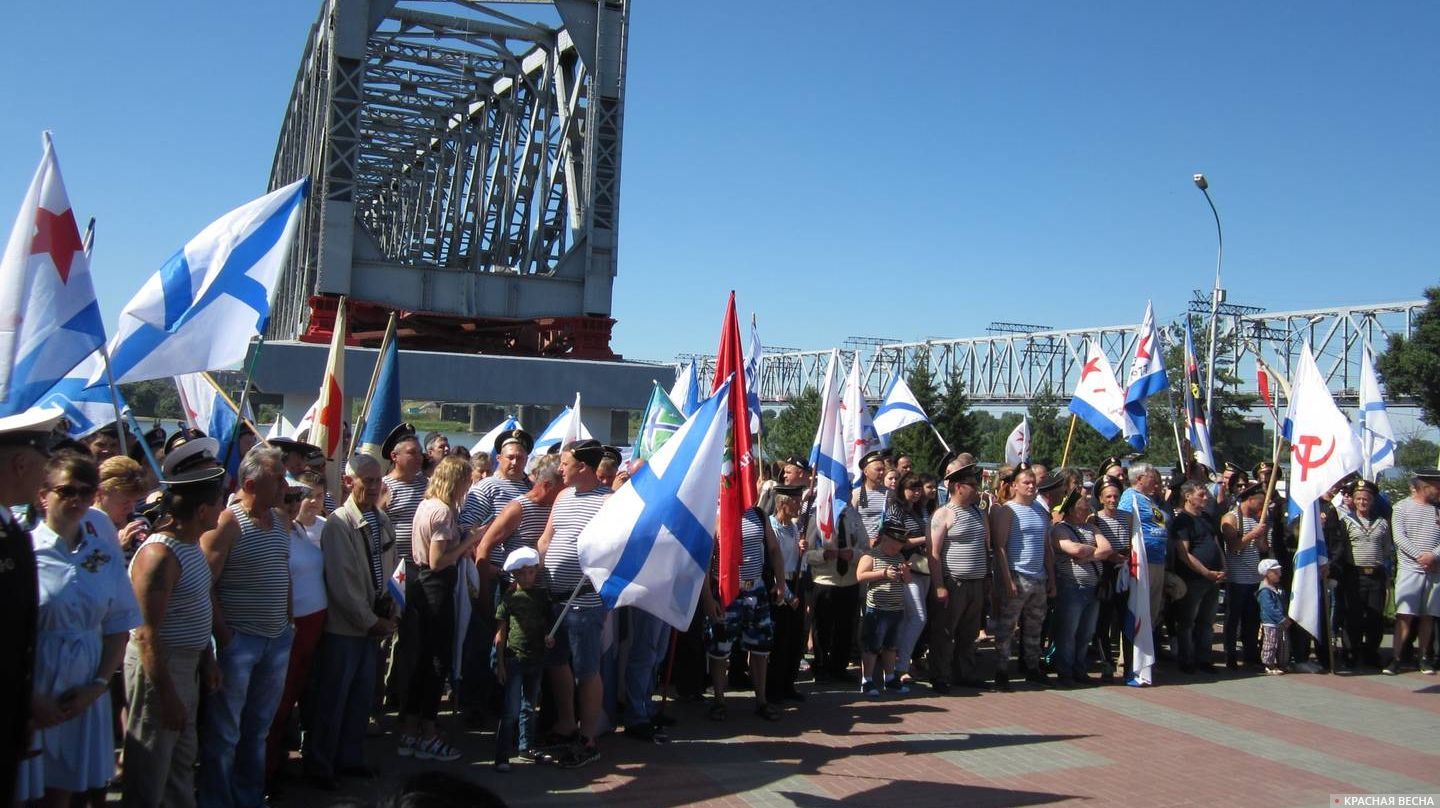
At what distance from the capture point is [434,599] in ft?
21.9

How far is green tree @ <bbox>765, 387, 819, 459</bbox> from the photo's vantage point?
169ft

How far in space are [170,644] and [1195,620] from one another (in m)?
8.96

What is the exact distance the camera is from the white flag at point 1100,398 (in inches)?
530

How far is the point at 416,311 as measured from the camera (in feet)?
76.3

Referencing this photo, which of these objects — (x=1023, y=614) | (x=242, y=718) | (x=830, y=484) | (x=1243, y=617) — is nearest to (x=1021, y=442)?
(x=1243, y=617)

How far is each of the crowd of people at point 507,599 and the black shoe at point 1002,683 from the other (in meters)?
0.10

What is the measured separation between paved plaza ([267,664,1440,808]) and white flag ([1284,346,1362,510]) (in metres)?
1.87

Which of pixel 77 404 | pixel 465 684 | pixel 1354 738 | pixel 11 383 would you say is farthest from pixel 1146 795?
pixel 77 404

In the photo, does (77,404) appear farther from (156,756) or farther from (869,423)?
(869,423)

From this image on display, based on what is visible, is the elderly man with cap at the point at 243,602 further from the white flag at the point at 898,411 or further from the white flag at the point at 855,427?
the white flag at the point at 898,411

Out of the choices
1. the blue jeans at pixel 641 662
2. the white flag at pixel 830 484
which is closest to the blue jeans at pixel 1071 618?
the white flag at pixel 830 484

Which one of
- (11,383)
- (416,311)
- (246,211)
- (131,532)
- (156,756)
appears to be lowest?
(156,756)

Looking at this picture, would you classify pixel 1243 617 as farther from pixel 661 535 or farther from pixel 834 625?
pixel 661 535

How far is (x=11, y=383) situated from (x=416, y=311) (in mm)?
18300
